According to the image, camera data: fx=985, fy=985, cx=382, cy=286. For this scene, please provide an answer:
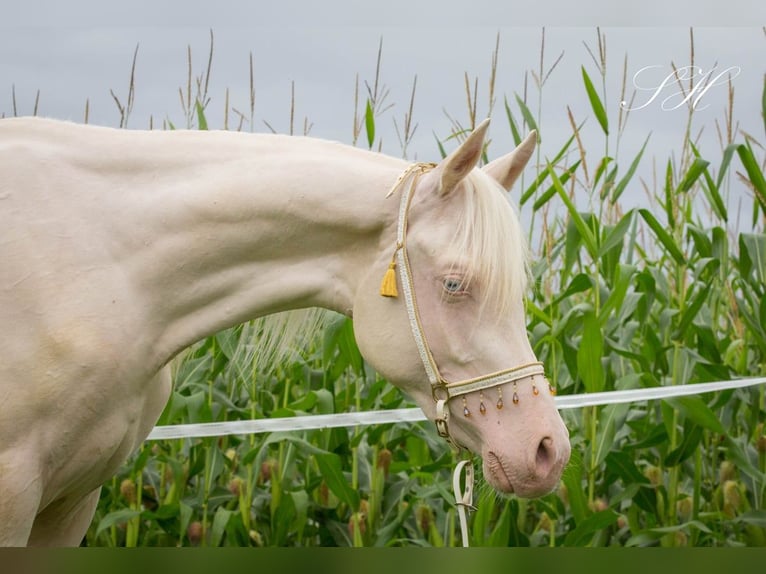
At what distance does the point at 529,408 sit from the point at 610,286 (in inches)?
Answer: 81.2

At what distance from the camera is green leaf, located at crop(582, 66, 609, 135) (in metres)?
4.07

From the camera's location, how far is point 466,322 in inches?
89.8

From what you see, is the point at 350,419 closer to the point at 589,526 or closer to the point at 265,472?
the point at 265,472

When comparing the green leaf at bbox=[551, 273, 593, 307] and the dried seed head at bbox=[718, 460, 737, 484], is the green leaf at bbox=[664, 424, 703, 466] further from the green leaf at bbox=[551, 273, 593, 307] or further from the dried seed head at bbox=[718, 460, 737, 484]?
the green leaf at bbox=[551, 273, 593, 307]

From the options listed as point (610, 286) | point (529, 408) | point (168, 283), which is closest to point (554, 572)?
point (529, 408)

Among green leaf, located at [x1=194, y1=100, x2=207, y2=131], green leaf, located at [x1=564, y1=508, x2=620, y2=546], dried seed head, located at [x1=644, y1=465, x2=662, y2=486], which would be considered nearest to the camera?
green leaf, located at [x1=564, y1=508, x2=620, y2=546]

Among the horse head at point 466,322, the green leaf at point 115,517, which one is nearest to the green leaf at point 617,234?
the horse head at point 466,322

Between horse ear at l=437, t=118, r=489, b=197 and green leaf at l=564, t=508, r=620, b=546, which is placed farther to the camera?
green leaf at l=564, t=508, r=620, b=546

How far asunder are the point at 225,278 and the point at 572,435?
201 centimetres

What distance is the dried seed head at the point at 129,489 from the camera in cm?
403

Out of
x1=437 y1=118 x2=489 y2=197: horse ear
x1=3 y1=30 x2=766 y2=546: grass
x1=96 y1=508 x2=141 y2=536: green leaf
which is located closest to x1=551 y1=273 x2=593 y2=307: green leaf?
x1=3 y1=30 x2=766 y2=546: grass

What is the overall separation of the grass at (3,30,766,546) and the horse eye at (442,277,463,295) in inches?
59.2

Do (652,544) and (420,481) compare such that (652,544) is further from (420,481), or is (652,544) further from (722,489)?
(420,481)

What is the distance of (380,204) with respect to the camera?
236cm
